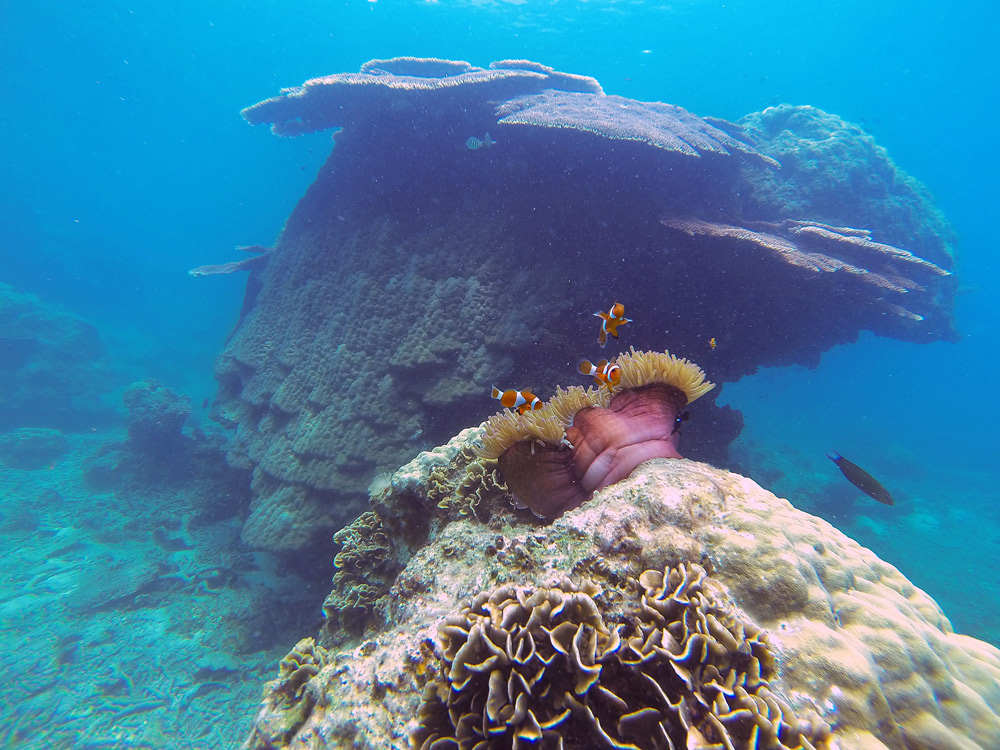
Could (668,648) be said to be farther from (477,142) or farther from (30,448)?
(30,448)

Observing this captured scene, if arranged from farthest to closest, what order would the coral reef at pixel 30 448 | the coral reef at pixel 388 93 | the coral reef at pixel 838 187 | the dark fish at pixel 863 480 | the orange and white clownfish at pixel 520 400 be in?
1. the coral reef at pixel 30 448
2. the coral reef at pixel 838 187
3. the coral reef at pixel 388 93
4. the dark fish at pixel 863 480
5. the orange and white clownfish at pixel 520 400

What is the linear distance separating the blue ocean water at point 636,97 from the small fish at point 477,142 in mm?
8706

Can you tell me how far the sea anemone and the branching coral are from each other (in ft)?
2.58

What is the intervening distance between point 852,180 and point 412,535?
12.9 m

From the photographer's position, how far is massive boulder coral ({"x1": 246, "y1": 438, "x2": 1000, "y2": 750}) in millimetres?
1374

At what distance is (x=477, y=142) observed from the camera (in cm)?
799

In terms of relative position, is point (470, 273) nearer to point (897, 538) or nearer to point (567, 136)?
point (567, 136)

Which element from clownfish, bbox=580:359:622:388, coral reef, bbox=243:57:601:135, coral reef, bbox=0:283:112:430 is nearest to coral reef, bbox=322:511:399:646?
clownfish, bbox=580:359:622:388

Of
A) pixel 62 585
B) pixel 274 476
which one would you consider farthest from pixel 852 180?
pixel 62 585

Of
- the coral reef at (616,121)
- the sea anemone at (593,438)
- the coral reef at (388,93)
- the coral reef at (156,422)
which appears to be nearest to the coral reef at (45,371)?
the coral reef at (156,422)

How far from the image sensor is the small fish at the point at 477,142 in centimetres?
788

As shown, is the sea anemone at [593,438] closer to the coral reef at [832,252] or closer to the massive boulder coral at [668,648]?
the massive boulder coral at [668,648]

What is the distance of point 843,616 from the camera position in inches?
71.8

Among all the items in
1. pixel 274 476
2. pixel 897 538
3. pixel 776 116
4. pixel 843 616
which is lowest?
pixel 897 538
